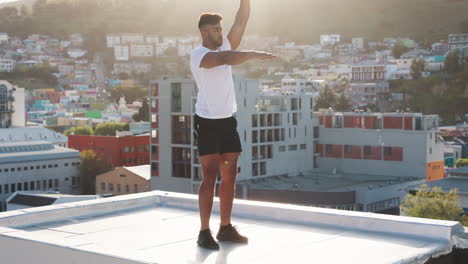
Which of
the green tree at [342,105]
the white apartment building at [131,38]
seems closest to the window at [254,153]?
the green tree at [342,105]

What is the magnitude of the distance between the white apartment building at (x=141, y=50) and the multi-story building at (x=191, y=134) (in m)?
139

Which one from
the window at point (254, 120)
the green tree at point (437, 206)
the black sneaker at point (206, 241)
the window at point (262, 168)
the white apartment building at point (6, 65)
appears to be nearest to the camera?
the black sneaker at point (206, 241)

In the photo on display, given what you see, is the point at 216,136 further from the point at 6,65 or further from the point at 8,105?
the point at 6,65

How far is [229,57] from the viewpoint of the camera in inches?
173

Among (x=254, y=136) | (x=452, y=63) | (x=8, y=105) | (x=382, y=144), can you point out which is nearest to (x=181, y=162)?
(x=254, y=136)

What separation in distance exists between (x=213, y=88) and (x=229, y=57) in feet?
1.05

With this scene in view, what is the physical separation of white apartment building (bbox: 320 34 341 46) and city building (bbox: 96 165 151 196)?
413 ft

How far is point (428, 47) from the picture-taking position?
463 feet

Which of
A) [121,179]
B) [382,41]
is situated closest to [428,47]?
[382,41]

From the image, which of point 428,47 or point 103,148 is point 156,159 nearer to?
point 103,148

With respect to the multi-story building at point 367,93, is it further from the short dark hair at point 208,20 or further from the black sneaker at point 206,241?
the black sneaker at point 206,241

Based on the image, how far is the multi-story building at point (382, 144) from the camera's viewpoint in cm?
4188

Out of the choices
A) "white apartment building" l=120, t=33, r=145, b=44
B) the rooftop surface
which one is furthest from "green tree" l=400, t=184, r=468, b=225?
"white apartment building" l=120, t=33, r=145, b=44

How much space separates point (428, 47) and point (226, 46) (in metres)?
142
